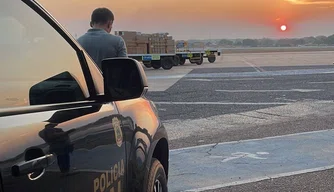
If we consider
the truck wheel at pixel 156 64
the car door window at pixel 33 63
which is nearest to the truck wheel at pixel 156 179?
the car door window at pixel 33 63

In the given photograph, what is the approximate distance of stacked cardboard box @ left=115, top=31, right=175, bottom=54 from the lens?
27344 millimetres

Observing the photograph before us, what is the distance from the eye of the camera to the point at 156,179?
11.0 ft

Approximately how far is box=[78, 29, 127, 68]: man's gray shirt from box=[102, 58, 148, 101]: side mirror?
2519mm

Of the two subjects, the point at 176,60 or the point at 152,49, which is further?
the point at 176,60

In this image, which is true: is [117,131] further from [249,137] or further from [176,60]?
[176,60]

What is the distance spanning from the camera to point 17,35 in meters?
2.04

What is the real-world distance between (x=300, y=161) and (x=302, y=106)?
5.37 meters

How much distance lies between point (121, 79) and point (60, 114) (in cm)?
60

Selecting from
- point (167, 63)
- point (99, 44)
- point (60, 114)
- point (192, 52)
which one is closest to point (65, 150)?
point (60, 114)

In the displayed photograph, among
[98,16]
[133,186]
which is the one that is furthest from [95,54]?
[133,186]

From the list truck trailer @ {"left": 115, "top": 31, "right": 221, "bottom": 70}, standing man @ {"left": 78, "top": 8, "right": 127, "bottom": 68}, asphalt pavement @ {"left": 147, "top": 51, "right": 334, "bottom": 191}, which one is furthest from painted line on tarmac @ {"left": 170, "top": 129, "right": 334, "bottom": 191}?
truck trailer @ {"left": 115, "top": 31, "right": 221, "bottom": 70}

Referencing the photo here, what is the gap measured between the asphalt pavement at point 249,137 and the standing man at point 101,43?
165cm

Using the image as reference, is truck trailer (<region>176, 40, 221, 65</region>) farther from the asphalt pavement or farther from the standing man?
the standing man

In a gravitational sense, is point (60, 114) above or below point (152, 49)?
above
